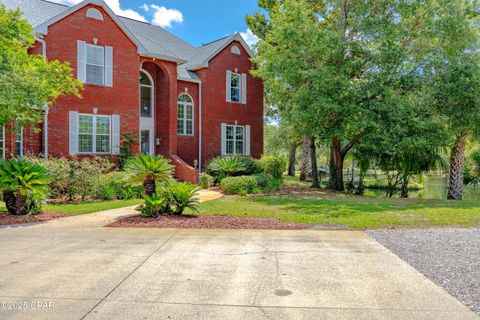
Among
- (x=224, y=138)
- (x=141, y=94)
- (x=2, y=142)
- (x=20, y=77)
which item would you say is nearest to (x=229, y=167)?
(x=224, y=138)

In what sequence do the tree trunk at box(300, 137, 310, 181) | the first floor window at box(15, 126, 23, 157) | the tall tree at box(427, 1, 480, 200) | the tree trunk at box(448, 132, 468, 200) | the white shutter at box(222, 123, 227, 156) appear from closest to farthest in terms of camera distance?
the first floor window at box(15, 126, 23, 157), the tall tree at box(427, 1, 480, 200), the tree trunk at box(448, 132, 468, 200), the white shutter at box(222, 123, 227, 156), the tree trunk at box(300, 137, 310, 181)

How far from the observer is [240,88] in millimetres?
25031

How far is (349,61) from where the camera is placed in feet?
60.4

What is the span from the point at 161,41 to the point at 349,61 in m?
11.5

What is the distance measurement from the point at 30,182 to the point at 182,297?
7681mm

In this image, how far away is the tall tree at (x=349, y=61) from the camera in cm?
1748

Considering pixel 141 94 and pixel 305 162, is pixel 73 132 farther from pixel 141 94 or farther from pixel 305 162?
pixel 305 162

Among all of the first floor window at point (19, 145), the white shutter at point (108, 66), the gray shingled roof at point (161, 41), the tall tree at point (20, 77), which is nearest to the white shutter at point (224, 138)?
the gray shingled roof at point (161, 41)

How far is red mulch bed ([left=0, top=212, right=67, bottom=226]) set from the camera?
34.0 ft

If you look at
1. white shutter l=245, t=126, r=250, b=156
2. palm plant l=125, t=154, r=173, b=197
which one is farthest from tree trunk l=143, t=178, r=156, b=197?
white shutter l=245, t=126, r=250, b=156

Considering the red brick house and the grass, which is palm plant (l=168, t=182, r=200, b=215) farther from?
the red brick house

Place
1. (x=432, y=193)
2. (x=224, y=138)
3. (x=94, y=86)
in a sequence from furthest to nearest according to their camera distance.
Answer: (x=432, y=193) → (x=224, y=138) → (x=94, y=86)

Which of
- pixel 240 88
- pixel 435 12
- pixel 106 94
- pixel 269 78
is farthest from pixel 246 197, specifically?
pixel 435 12

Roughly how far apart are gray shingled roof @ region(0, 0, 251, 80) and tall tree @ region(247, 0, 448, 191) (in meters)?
5.26
